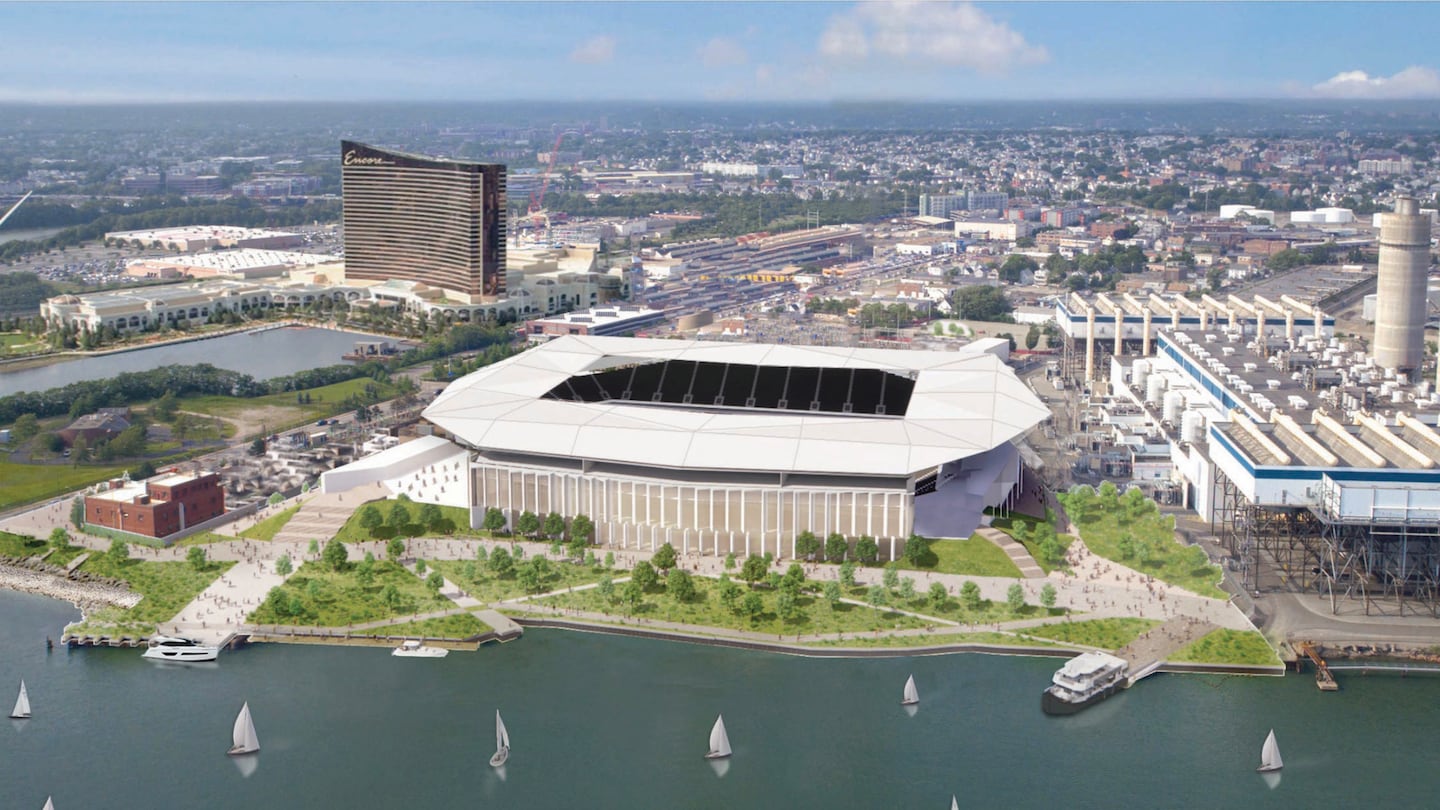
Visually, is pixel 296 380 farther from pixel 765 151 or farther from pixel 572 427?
pixel 765 151

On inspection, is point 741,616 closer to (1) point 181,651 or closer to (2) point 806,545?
(2) point 806,545

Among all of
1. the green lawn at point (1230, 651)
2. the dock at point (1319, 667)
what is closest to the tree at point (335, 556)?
the green lawn at point (1230, 651)

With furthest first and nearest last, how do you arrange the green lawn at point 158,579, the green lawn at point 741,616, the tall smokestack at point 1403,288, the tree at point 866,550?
the tall smokestack at point 1403,288
the tree at point 866,550
the green lawn at point 158,579
the green lawn at point 741,616

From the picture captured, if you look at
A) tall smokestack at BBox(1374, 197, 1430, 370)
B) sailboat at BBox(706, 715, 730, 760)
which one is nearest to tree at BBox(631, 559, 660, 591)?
sailboat at BBox(706, 715, 730, 760)

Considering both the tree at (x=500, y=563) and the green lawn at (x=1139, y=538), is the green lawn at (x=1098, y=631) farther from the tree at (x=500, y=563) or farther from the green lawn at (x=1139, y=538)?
the tree at (x=500, y=563)

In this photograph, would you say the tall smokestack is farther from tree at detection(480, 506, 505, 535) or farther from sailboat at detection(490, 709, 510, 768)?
sailboat at detection(490, 709, 510, 768)

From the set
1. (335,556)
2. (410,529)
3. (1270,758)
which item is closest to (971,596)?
(1270,758)
